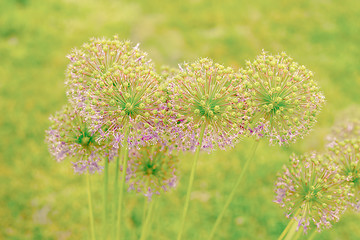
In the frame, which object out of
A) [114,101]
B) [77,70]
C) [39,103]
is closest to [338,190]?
[114,101]

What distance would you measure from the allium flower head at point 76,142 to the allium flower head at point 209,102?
0.52 metres

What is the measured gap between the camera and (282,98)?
6.42 feet

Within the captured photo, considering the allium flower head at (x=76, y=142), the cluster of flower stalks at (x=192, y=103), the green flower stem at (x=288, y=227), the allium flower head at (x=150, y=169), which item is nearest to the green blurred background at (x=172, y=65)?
the allium flower head at (x=150, y=169)

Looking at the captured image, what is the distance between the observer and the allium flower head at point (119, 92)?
1.86m

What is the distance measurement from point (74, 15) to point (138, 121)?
22.2ft

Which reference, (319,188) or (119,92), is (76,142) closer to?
(119,92)

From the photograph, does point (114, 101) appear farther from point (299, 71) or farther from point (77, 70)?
point (299, 71)

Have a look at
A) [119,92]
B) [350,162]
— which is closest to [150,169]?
[119,92]

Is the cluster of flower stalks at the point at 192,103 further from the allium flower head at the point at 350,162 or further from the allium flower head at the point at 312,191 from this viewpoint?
the allium flower head at the point at 350,162

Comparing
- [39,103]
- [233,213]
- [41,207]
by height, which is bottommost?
[233,213]

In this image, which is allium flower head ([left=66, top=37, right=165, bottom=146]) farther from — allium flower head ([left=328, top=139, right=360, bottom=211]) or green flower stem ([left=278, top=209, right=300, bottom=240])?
allium flower head ([left=328, top=139, right=360, bottom=211])

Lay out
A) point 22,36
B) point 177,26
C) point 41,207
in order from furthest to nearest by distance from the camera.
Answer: point 177,26, point 22,36, point 41,207

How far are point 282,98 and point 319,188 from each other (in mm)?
494

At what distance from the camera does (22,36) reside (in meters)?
7.44
